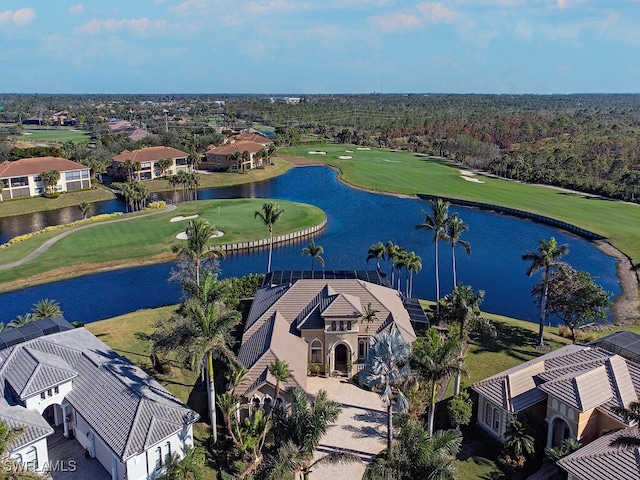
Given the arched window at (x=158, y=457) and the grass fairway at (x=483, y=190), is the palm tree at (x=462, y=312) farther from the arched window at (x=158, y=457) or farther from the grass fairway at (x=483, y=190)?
the grass fairway at (x=483, y=190)

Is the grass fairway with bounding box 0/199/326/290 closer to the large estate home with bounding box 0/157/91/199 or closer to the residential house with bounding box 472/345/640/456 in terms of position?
the large estate home with bounding box 0/157/91/199

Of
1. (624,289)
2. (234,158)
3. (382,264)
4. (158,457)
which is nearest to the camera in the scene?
(158,457)

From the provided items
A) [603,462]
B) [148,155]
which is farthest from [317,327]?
[148,155]

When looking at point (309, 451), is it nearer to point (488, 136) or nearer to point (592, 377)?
point (592, 377)

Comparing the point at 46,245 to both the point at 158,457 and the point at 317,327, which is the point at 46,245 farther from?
the point at 158,457

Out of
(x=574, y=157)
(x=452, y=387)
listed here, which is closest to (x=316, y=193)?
(x=574, y=157)

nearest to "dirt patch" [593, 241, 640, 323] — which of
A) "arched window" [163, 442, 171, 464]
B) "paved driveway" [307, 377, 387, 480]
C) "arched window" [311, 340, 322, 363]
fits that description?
"paved driveway" [307, 377, 387, 480]
